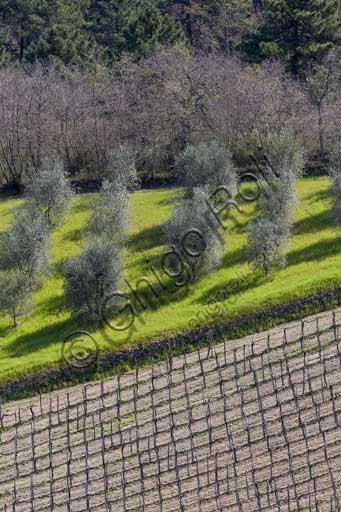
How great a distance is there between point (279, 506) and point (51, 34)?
145ft

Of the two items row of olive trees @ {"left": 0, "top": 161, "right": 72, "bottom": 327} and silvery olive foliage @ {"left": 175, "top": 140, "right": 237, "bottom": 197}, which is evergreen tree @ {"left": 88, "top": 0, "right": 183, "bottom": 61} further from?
row of olive trees @ {"left": 0, "top": 161, "right": 72, "bottom": 327}

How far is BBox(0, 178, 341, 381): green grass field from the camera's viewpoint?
25125 mm

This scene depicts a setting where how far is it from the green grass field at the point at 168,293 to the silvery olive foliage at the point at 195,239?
2.38 ft

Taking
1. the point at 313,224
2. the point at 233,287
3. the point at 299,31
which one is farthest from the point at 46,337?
the point at 299,31

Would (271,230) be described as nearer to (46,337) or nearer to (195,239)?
(195,239)

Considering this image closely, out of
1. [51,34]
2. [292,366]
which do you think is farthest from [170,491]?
[51,34]

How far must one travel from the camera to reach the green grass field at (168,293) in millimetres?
25125

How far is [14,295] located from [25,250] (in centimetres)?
262

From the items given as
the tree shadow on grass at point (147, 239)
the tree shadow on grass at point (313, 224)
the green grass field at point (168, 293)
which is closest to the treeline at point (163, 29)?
the green grass field at point (168, 293)

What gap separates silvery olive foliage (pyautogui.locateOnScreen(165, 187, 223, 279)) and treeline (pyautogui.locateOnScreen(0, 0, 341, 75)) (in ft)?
73.8

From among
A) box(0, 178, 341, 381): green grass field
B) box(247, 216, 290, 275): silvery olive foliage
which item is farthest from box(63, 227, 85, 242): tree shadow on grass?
box(247, 216, 290, 275): silvery olive foliage

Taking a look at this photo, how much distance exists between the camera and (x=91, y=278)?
26688mm

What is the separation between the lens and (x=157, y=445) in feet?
65.1

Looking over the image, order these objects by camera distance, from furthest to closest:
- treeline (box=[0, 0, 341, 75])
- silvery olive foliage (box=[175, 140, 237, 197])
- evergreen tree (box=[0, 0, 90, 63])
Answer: evergreen tree (box=[0, 0, 90, 63]) → treeline (box=[0, 0, 341, 75]) → silvery olive foliage (box=[175, 140, 237, 197])
